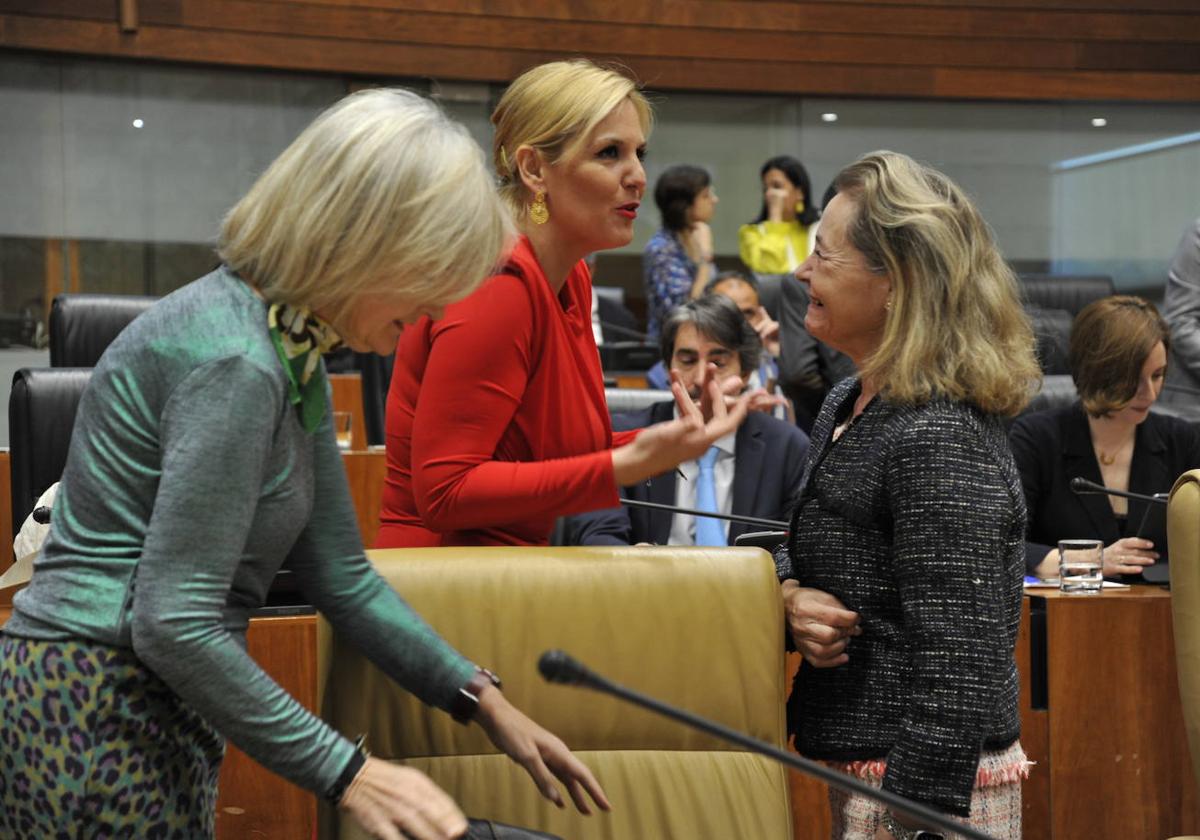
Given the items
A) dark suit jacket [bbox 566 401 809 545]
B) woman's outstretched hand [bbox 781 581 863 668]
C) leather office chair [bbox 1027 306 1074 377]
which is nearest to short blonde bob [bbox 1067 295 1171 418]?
dark suit jacket [bbox 566 401 809 545]

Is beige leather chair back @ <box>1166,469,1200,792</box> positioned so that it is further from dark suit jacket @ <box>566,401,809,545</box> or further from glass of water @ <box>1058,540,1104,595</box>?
dark suit jacket @ <box>566,401,809,545</box>

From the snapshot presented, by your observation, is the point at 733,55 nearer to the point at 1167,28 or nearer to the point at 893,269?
the point at 1167,28

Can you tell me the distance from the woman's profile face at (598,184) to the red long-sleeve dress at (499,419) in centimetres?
7

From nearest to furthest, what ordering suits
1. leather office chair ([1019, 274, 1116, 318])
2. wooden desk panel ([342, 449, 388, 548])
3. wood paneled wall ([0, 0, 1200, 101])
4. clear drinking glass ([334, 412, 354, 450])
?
1. wooden desk panel ([342, 449, 388, 548])
2. clear drinking glass ([334, 412, 354, 450])
3. leather office chair ([1019, 274, 1116, 318])
4. wood paneled wall ([0, 0, 1200, 101])

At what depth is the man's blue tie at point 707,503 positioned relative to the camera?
2807mm

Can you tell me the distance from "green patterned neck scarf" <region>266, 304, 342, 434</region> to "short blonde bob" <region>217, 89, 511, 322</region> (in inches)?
0.5

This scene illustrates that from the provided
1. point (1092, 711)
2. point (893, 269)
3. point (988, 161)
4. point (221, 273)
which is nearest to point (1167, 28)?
point (988, 161)

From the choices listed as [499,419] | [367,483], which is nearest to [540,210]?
[499,419]

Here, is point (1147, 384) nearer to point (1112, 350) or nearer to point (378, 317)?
point (1112, 350)

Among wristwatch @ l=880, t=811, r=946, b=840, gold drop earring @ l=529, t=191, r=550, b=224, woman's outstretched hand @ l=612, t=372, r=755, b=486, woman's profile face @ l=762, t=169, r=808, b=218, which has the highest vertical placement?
woman's profile face @ l=762, t=169, r=808, b=218

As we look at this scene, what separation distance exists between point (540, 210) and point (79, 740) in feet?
2.68

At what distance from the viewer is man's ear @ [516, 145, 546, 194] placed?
165cm

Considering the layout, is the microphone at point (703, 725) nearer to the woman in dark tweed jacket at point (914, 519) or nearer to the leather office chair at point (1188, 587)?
the woman in dark tweed jacket at point (914, 519)

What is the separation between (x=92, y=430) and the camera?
111cm
